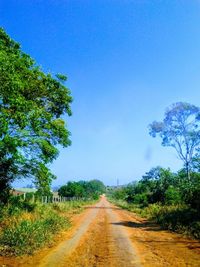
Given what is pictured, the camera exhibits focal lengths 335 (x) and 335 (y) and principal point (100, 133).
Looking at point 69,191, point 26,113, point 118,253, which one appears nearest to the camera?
point 118,253

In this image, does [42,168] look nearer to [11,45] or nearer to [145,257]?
[11,45]

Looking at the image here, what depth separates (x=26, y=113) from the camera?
18.0 metres

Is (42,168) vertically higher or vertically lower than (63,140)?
lower

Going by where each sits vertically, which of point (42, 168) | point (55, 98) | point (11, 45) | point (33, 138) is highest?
point (11, 45)

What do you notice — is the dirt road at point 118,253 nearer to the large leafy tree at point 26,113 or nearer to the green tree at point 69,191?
the large leafy tree at point 26,113

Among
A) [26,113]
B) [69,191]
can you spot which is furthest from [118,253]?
[69,191]

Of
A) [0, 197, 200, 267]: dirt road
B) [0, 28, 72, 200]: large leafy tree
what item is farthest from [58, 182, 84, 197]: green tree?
[0, 197, 200, 267]: dirt road

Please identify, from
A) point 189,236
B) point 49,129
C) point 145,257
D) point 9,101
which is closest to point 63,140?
point 49,129

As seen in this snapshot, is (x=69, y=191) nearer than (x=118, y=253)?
No

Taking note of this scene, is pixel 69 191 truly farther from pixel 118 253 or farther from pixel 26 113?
pixel 118 253

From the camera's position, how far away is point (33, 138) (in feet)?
62.6

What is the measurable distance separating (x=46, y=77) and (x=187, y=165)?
2217cm

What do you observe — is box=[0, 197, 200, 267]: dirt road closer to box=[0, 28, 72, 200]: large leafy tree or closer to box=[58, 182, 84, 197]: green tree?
box=[0, 28, 72, 200]: large leafy tree

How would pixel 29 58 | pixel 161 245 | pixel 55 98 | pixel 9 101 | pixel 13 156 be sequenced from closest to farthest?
pixel 161 245 → pixel 9 101 → pixel 13 156 → pixel 29 58 → pixel 55 98
